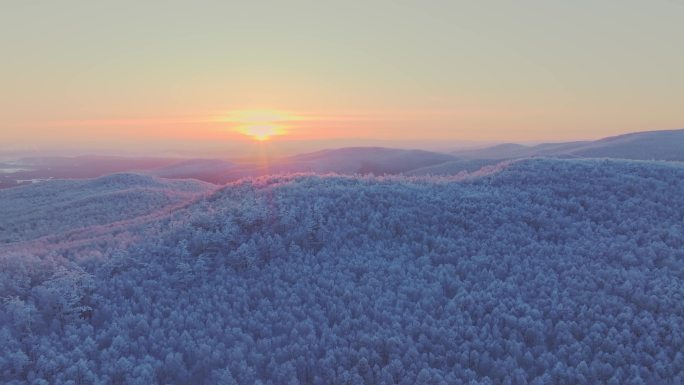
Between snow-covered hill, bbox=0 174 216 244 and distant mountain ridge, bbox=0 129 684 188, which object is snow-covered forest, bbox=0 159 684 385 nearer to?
snow-covered hill, bbox=0 174 216 244

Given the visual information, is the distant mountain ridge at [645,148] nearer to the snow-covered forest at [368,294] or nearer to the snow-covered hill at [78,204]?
the snow-covered hill at [78,204]

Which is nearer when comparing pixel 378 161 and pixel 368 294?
pixel 368 294

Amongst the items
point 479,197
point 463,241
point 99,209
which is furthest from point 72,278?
point 99,209

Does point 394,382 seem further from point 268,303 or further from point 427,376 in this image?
point 268,303

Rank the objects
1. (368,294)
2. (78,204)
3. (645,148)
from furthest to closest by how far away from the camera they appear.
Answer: (645,148) → (78,204) → (368,294)

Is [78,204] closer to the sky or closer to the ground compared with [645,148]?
closer to the ground

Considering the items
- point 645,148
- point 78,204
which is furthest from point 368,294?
point 645,148

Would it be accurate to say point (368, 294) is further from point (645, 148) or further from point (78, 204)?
point (645, 148)

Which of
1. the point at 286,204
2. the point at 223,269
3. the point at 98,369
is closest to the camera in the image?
the point at 98,369
